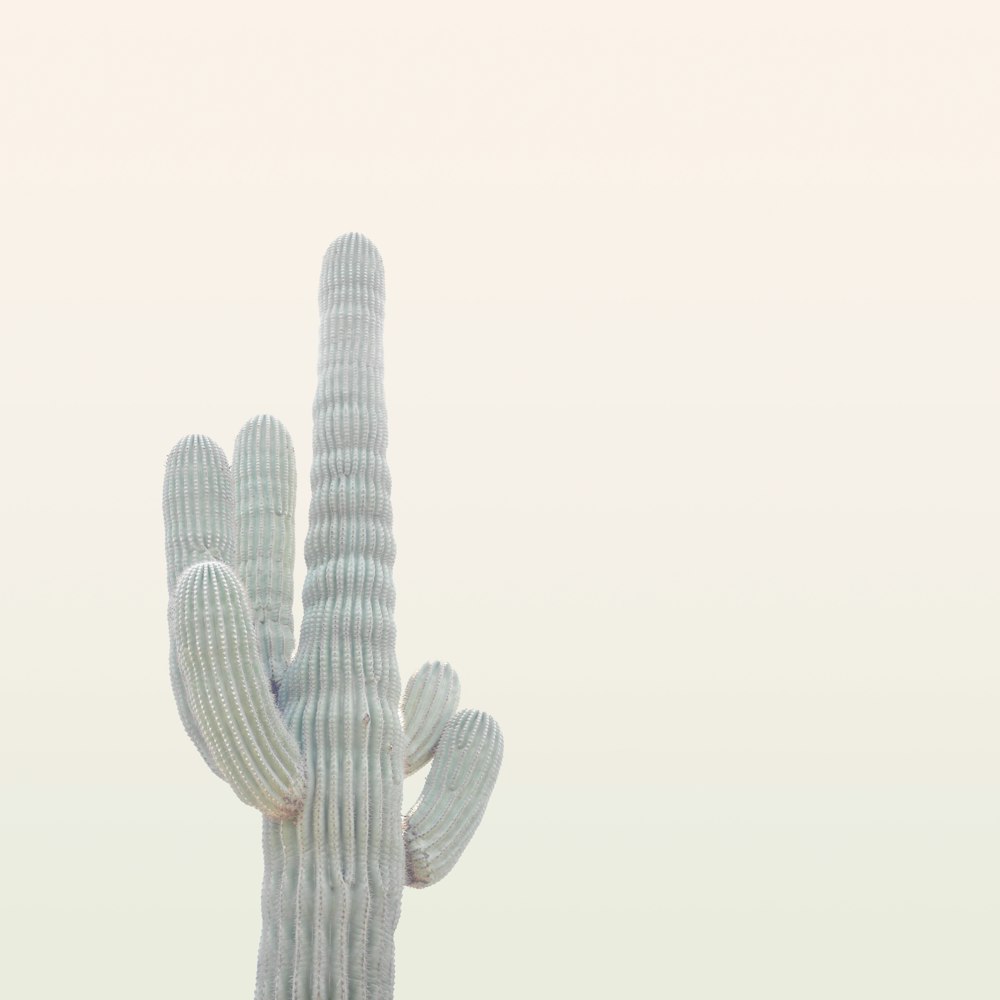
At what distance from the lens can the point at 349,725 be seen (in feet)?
23.4

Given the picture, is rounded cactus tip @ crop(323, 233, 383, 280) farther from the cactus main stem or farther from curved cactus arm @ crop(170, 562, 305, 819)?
curved cactus arm @ crop(170, 562, 305, 819)

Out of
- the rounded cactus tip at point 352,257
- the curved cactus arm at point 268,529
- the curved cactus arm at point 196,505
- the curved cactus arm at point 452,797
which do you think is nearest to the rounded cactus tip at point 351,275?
the rounded cactus tip at point 352,257

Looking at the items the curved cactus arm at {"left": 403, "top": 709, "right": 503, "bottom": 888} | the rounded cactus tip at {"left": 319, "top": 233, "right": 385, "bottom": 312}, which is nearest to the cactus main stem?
the rounded cactus tip at {"left": 319, "top": 233, "right": 385, "bottom": 312}

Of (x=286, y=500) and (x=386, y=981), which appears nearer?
(x=386, y=981)

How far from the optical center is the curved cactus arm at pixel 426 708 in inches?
311

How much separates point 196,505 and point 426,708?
6.06 ft

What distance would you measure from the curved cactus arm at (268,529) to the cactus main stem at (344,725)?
0.17 metres

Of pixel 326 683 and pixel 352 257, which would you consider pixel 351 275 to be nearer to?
pixel 352 257

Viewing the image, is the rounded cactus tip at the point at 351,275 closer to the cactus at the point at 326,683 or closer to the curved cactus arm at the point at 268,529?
the cactus at the point at 326,683

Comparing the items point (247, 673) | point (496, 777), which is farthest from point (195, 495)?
point (496, 777)

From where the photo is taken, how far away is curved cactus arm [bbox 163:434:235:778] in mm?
7238

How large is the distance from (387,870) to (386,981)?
0.54 meters

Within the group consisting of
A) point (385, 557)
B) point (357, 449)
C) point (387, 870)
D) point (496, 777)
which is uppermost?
point (357, 449)

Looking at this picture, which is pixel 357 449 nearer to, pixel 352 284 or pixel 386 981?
pixel 352 284
